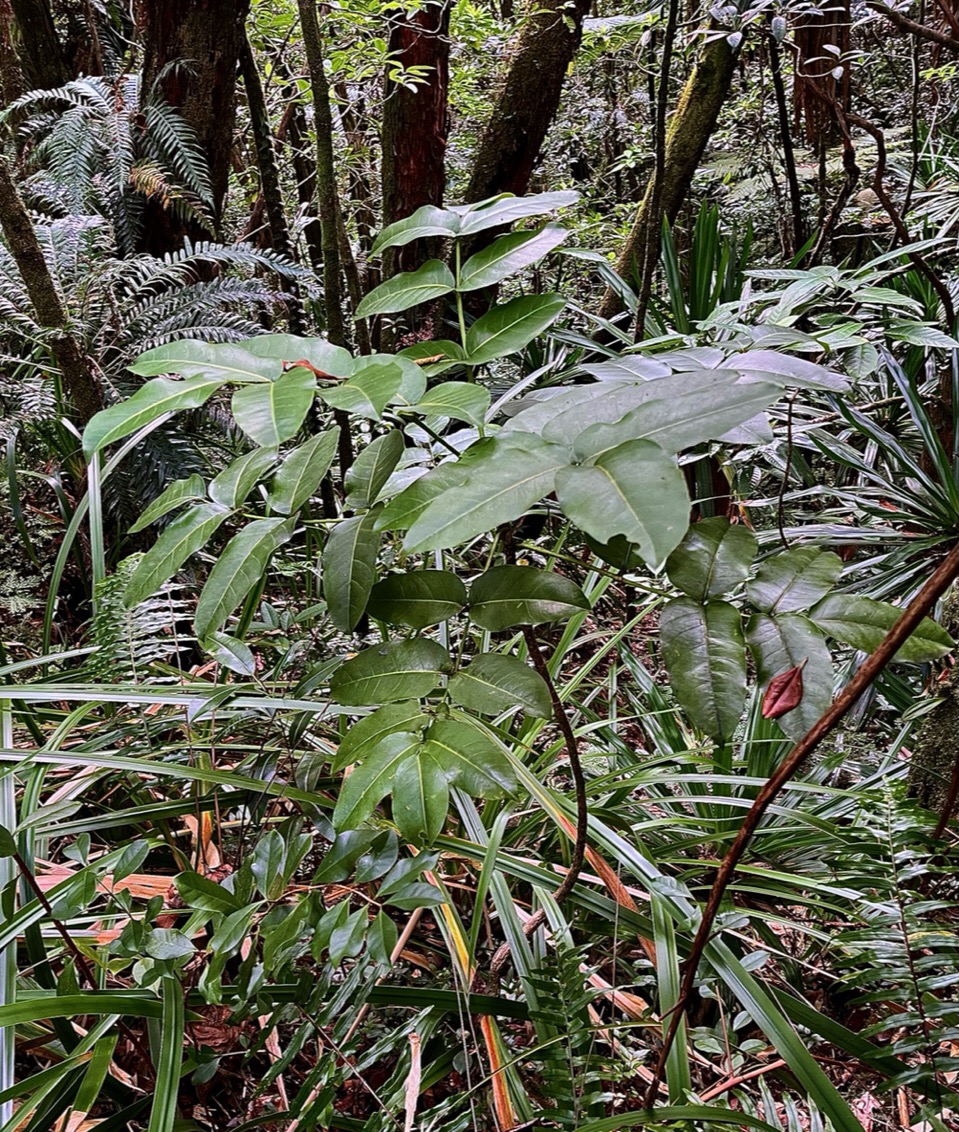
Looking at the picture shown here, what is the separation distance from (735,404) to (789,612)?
158 millimetres

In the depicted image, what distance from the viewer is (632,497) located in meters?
0.35

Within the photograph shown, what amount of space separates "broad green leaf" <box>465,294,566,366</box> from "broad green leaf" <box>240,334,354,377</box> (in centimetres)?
10

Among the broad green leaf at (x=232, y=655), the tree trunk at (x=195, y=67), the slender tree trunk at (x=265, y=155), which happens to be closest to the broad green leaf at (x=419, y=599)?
the broad green leaf at (x=232, y=655)

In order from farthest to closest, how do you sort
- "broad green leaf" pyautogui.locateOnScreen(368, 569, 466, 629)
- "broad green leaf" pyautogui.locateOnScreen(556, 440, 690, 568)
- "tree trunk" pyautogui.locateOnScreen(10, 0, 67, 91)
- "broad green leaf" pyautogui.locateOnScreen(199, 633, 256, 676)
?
"tree trunk" pyautogui.locateOnScreen(10, 0, 67, 91), "broad green leaf" pyautogui.locateOnScreen(199, 633, 256, 676), "broad green leaf" pyautogui.locateOnScreen(368, 569, 466, 629), "broad green leaf" pyautogui.locateOnScreen(556, 440, 690, 568)

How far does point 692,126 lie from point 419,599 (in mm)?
2709

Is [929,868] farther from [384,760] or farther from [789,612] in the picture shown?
[384,760]

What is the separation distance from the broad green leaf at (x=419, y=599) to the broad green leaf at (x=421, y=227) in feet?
0.81

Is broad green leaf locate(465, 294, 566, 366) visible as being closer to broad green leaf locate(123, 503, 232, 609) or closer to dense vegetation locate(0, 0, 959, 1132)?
dense vegetation locate(0, 0, 959, 1132)

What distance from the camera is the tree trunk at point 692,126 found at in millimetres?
2645

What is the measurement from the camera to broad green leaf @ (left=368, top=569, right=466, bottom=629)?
0.54m

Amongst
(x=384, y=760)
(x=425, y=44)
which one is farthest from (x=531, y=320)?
(x=425, y=44)

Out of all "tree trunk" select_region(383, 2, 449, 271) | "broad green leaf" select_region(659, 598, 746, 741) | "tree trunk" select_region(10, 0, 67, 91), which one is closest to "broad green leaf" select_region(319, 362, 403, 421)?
"broad green leaf" select_region(659, 598, 746, 741)

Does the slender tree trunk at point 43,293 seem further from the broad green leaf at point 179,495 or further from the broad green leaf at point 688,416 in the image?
the broad green leaf at point 688,416

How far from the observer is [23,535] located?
1.51 metres
